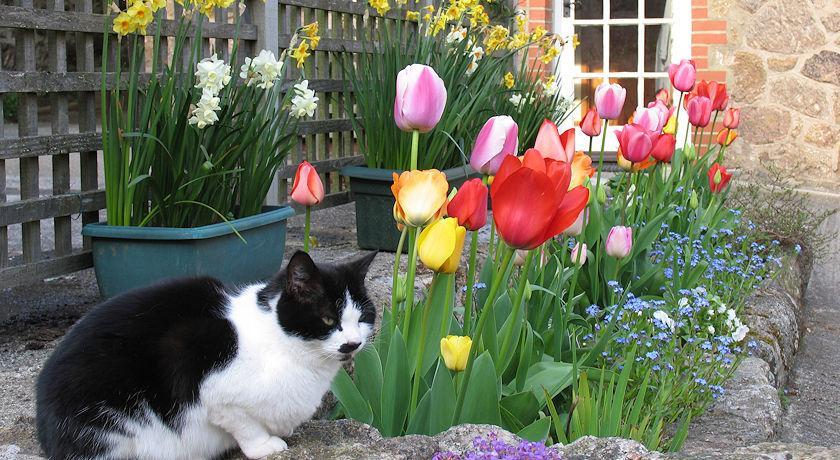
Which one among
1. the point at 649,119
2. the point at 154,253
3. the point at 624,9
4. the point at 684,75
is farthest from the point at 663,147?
the point at 624,9

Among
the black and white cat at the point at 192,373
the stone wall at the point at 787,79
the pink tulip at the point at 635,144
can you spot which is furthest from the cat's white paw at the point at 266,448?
the stone wall at the point at 787,79

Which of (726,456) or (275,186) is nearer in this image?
(726,456)

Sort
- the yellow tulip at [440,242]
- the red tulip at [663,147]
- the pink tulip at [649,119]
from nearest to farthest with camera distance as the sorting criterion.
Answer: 1. the yellow tulip at [440,242]
2. the red tulip at [663,147]
3. the pink tulip at [649,119]

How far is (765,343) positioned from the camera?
3.26m

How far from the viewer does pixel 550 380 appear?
7.50 ft

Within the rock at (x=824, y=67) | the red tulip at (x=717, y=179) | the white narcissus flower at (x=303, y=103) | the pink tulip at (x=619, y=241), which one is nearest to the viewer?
the pink tulip at (x=619, y=241)

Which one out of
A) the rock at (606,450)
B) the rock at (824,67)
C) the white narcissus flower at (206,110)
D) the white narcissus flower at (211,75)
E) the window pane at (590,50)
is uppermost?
the window pane at (590,50)

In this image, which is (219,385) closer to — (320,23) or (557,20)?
(320,23)

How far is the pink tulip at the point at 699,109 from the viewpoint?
3832 millimetres

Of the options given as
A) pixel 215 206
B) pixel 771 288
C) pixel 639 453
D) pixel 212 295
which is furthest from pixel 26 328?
pixel 771 288

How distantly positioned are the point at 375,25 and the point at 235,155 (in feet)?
8.57

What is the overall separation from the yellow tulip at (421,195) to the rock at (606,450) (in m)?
0.46

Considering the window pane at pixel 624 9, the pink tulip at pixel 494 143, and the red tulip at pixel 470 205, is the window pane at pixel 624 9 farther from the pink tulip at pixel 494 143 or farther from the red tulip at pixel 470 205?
the red tulip at pixel 470 205

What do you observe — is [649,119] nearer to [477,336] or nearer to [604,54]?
[477,336]
